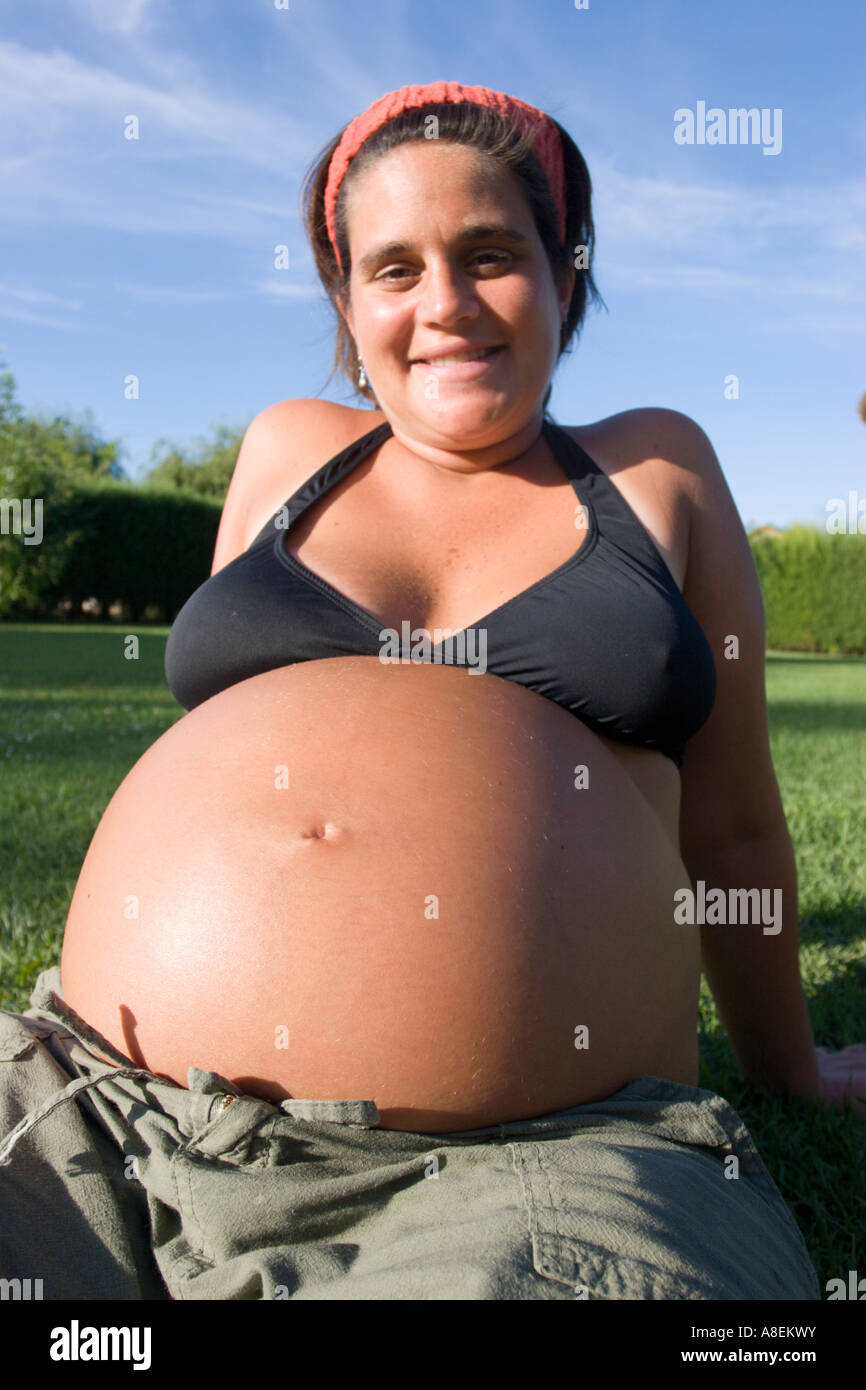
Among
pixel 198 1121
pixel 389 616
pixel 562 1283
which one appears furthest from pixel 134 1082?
pixel 389 616

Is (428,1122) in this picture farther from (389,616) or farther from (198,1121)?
(389,616)

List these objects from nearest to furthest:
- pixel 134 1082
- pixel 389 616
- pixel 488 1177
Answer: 1. pixel 488 1177
2. pixel 134 1082
3. pixel 389 616

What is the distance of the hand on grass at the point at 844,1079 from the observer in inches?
75.3

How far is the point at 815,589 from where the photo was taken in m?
23.2

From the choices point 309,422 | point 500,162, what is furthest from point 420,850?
point 500,162

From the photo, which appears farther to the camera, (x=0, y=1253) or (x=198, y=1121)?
(x=198, y=1121)

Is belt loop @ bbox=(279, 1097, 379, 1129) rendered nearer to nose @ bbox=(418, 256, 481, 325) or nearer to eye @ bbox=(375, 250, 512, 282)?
nose @ bbox=(418, 256, 481, 325)

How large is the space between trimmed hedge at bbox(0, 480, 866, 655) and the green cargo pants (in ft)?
69.9

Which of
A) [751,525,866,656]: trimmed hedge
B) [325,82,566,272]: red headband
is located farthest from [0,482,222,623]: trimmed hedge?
[325,82,566,272]: red headband

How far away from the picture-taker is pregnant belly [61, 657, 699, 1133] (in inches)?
44.2

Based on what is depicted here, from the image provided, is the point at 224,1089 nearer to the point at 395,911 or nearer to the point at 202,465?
the point at 395,911

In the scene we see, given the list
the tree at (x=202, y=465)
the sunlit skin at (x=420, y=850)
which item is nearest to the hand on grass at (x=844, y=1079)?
the sunlit skin at (x=420, y=850)

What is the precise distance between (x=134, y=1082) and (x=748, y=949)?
3.53ft
